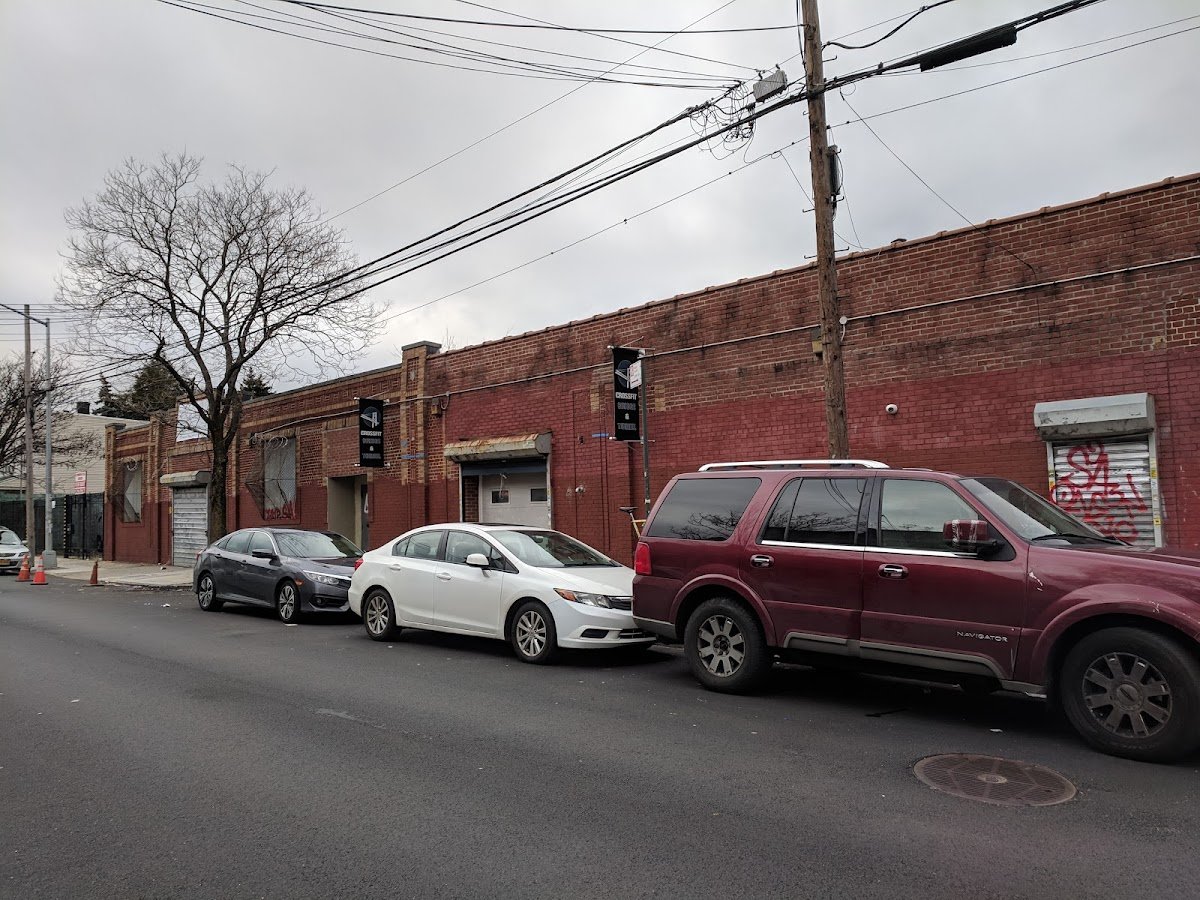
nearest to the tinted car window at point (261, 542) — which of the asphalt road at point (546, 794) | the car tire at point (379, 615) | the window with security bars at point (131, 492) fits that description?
the car tire at point (379, 615)

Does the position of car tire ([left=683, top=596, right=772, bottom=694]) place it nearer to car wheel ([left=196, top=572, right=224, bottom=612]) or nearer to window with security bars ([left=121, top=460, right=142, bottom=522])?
car wheel ([left=196, top=572, right=224, bottom=612])

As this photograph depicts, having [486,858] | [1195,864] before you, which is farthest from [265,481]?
[1195,864]

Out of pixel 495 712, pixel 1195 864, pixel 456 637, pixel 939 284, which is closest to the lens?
pixel 1195 864

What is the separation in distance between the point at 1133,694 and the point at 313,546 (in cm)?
1204

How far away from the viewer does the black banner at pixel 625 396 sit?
45.9 feet

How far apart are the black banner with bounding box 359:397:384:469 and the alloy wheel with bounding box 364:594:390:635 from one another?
9065 millimetres

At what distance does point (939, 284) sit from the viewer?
11.6 metres

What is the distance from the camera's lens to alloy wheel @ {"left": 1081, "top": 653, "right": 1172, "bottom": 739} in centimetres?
512

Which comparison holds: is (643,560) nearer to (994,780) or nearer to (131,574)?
(994,780)

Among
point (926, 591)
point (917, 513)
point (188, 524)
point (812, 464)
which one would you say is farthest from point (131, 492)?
point (926, 591)

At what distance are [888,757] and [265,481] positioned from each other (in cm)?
2196

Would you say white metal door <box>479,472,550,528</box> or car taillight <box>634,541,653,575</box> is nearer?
car taillight <box>634,541,653,575</box>

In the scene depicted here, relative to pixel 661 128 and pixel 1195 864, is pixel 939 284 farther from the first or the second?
pixel 1195 864

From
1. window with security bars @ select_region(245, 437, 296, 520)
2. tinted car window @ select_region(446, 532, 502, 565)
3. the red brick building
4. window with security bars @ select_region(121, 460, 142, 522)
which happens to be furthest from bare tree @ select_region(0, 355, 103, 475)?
tinted car window @ select_region(446, 532, 502, 565)
